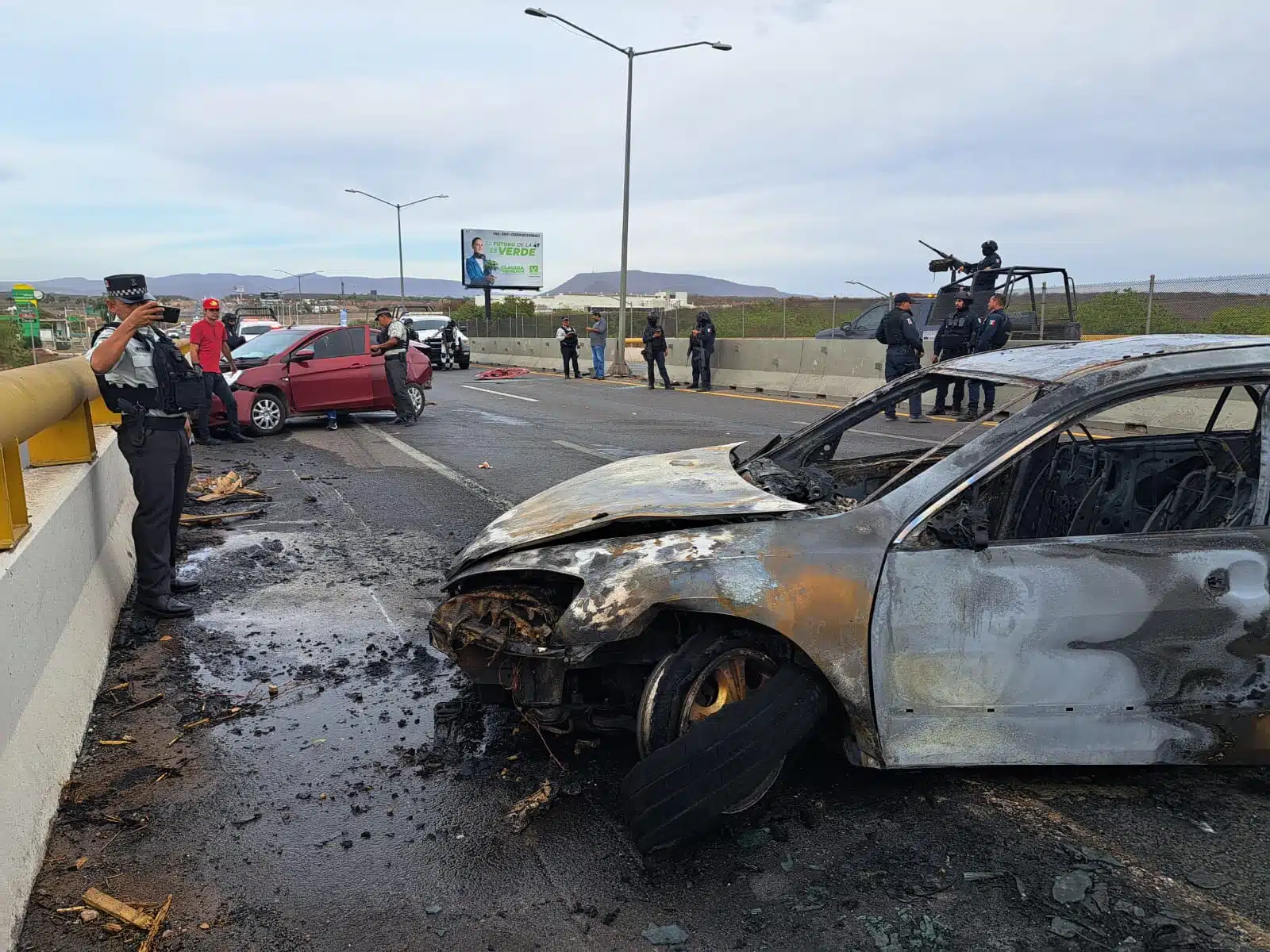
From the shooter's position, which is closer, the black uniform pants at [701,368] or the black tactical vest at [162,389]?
the black tactical vest at [162,389]

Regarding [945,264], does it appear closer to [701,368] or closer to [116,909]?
[701,368]

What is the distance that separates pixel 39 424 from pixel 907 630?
3.53m

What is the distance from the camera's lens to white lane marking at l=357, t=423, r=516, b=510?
8.08 metres

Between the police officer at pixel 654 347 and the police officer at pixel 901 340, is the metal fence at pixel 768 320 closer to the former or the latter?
the police officer at pixel 654 347

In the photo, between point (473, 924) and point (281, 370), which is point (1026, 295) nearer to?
point (281, 370)

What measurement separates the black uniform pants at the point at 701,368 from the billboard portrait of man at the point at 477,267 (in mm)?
43293

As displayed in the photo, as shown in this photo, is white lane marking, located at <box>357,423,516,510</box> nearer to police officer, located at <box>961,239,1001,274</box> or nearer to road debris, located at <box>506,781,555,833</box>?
road debris, located at <box>506,781,555,833</box>

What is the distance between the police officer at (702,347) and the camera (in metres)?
20.7

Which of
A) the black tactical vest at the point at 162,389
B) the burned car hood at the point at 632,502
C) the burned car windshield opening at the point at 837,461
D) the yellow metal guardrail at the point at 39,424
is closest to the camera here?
the burned car hood at the point at 632,502

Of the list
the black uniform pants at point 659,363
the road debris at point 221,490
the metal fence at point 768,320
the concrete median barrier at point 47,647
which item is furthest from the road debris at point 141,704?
the metal fence at point 768,320

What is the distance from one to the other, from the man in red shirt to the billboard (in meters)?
50.6

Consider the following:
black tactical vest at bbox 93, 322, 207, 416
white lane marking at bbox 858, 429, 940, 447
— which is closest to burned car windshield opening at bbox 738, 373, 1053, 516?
black tactical vest at bbox 93, 322, 207, 416

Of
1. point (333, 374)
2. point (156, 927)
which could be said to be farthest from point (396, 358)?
point (156, 927)

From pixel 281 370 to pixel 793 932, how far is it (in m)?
11.9
